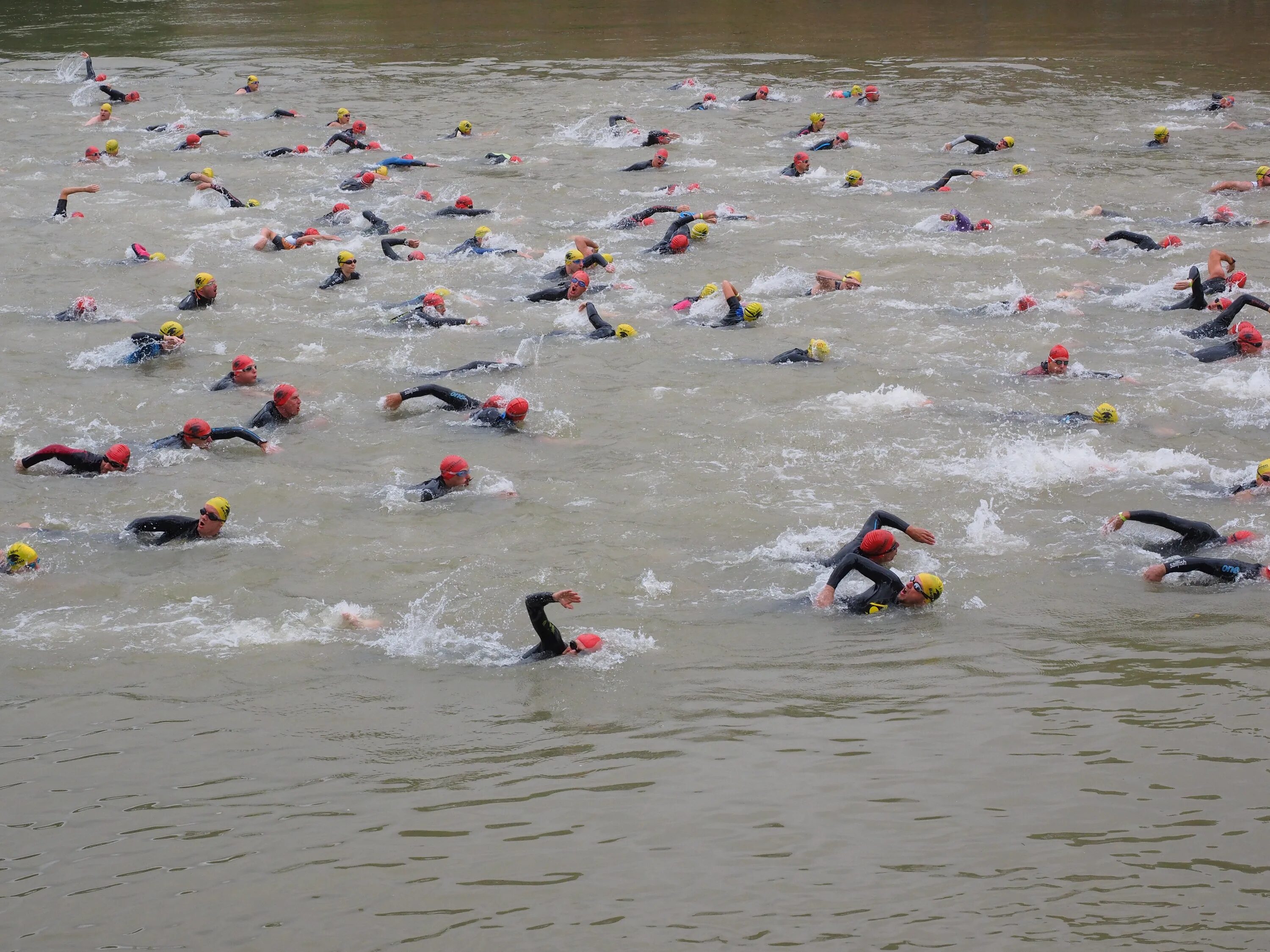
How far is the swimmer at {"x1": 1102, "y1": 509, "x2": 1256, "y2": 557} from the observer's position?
40.7ft

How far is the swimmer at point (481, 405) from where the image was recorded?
53.4ft

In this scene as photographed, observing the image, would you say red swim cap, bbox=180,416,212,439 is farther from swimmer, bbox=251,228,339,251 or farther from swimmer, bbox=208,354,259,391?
swimmer, bbox=251,228,339,251

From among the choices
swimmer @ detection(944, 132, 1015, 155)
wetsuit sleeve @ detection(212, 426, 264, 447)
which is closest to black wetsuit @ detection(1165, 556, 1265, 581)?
wetsuit sleeve @ detection(212, 426, 264, 447)

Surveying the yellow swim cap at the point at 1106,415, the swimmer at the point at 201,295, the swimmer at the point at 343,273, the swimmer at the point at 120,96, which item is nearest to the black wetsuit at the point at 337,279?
the swimmer at the point at 343,273

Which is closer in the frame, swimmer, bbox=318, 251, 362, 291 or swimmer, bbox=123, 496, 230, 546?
swimmer, bbox=123, 496, 230, 546

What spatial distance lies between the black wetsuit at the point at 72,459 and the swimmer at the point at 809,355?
9.19 meters

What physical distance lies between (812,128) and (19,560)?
2364 cm

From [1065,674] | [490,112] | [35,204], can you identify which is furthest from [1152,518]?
[490,112]

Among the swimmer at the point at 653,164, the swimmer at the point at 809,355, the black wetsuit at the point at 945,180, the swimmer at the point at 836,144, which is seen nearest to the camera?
the swimmer at the point at 809,355

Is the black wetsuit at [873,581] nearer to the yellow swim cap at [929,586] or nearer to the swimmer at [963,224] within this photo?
the yellow swim cap at [929,586]

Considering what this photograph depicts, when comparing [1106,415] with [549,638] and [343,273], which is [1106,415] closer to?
[549,638]

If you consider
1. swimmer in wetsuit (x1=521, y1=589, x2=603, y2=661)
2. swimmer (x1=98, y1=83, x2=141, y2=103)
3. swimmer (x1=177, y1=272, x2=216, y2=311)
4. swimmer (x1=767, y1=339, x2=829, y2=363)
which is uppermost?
swimmer (x1=98, y1=83, x2=141, y2=103)

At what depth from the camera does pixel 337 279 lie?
21.9 m

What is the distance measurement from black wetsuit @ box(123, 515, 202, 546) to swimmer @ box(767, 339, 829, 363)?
28.2ft
